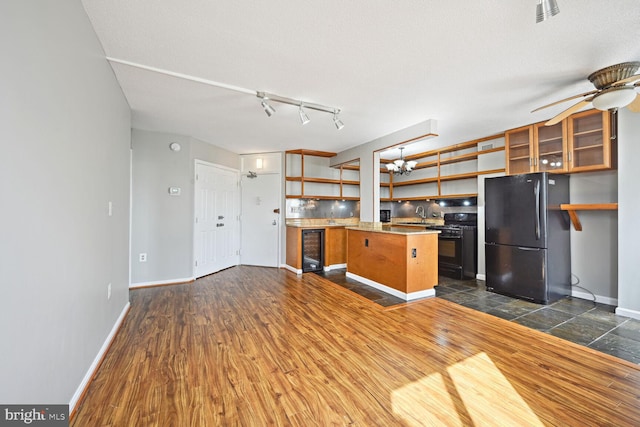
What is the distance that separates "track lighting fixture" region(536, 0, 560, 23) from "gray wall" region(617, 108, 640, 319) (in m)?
2.75

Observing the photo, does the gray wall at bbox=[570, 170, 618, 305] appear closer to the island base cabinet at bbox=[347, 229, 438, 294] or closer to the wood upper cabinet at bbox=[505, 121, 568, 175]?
the wood upper cabinet at bbox=[505, 121, 568, 175]

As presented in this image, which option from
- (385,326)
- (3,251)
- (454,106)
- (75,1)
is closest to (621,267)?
(454,106)

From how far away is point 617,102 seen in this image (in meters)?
2.26

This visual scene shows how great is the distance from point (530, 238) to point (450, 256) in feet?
4.64

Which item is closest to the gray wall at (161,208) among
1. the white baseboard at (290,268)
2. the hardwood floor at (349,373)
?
the hardwood floor at (349,373)

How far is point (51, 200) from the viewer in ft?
4.23

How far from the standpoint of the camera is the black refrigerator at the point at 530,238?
11.0 ft

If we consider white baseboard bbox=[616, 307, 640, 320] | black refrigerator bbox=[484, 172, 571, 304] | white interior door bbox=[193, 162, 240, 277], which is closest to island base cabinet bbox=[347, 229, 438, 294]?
black refrigerator bbox=[484, 172, 571, 304]

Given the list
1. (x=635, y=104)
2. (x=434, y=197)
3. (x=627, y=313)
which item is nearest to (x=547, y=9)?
(x=635, y=104)

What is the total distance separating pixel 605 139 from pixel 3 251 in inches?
207

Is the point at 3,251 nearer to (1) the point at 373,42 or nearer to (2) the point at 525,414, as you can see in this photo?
(1) the point at 373,42

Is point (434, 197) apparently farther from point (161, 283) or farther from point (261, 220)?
point (161, 283)

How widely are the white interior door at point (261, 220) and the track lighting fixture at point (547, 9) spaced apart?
4.54m

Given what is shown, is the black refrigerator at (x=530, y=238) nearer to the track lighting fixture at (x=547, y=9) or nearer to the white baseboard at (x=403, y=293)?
the white baseboard at (x=403, y=293)
